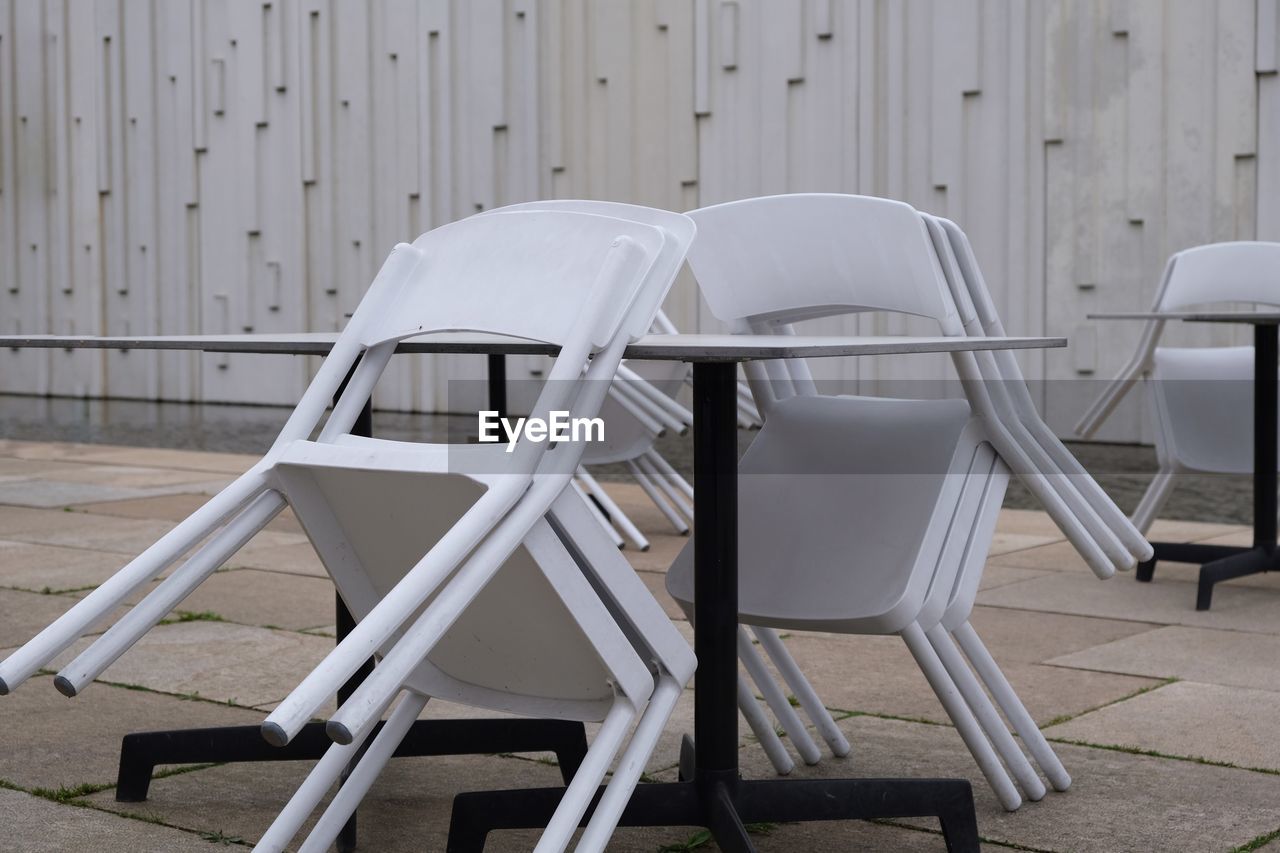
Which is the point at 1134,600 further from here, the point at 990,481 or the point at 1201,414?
the point at 990,481

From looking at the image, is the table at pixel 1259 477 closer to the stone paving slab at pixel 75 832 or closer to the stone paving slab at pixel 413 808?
the stone paving slab at pixel 413 808

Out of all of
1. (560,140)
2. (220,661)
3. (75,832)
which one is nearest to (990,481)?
(75,832)

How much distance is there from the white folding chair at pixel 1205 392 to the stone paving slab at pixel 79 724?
246cm

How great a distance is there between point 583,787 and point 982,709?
82 centimetres

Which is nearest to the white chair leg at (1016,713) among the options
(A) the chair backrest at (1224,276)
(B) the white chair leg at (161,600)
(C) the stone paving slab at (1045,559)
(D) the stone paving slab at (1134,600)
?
(B) the white chair leg at (161,600)

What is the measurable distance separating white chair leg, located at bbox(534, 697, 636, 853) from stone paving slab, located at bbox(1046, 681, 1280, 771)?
122cm

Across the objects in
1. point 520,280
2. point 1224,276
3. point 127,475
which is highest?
point 520,280

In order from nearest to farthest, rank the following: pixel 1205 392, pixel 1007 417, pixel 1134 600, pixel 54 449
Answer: pixel 1007 417, pixel 1134 600, pixel 1205 392, pixel 54 449

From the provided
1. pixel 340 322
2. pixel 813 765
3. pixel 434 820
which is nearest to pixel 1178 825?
pixel 813 765

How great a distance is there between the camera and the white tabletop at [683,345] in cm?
150

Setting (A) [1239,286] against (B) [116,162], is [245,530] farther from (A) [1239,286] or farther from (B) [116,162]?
(B) [116,162]

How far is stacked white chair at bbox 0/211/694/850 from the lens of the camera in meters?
1.46

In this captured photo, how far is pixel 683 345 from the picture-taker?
1.59 meters

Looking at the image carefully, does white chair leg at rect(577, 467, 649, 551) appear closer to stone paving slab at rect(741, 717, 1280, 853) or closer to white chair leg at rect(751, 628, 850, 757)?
stone paving slab at rect(741, 717, 1280, 853)
